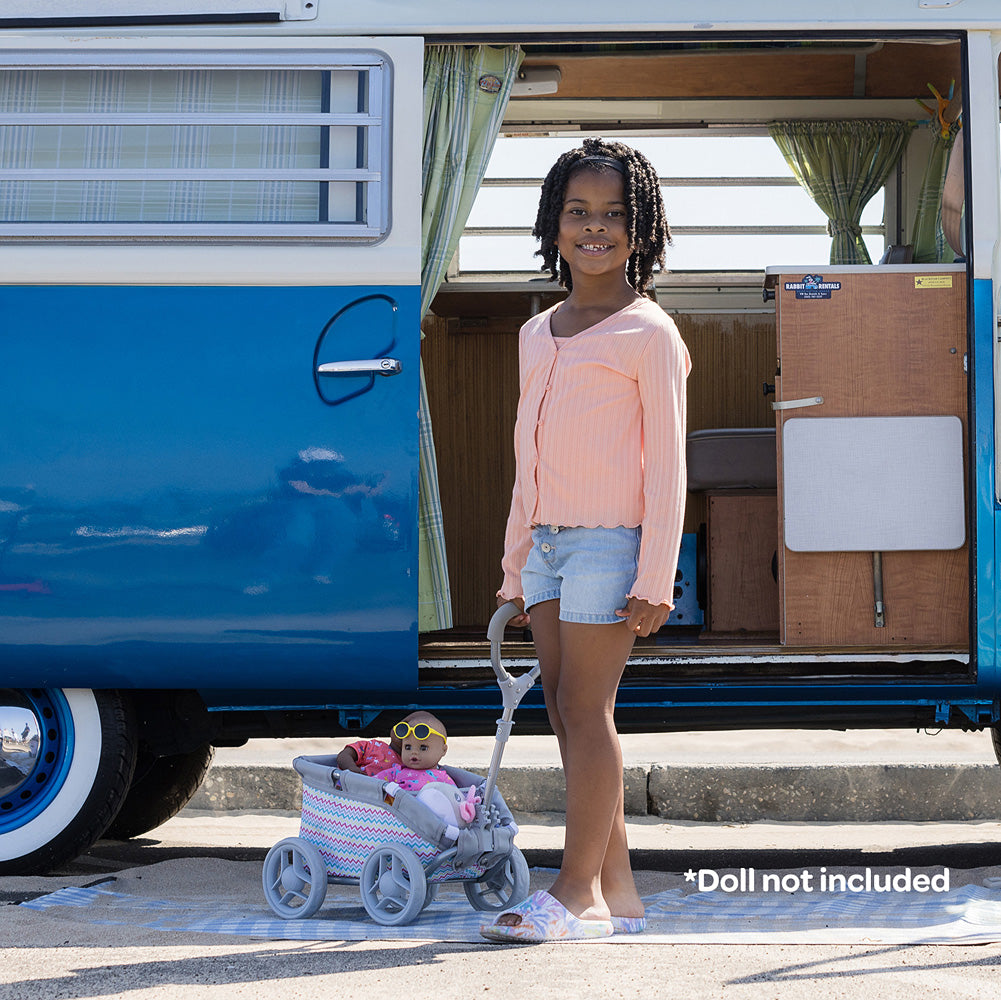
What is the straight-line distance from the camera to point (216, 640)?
12.7ft

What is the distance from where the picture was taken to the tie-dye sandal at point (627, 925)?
10.1ft

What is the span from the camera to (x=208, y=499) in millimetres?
3855

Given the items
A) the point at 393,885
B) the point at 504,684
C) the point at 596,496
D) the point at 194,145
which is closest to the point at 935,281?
the point at 596,496

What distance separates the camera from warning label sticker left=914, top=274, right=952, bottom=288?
161 inches

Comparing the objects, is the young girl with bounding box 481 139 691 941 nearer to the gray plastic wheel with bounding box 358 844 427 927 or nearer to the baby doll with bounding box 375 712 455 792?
the gray plastic wheel with bounding box 358 844 427 927

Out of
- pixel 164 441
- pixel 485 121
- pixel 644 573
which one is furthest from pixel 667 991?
pixel 485 121

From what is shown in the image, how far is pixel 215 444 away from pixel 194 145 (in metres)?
0.90

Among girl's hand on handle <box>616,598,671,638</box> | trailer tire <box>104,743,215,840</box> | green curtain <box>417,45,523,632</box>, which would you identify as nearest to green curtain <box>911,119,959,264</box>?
green curtain <box>417,45,523,632</box>

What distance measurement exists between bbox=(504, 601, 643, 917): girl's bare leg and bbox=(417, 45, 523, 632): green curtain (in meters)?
1.12

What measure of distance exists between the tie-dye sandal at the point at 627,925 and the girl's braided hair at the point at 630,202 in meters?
1.50

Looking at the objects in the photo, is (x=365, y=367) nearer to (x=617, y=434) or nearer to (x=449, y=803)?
(x=617, y=434)

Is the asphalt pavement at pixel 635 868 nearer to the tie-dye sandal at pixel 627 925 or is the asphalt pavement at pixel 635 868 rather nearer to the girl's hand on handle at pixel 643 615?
the tie-dye sandal at pixel 627 925

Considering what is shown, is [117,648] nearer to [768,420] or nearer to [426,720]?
[426,720]

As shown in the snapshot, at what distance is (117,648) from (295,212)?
1.37 metres
